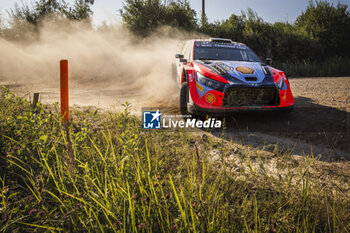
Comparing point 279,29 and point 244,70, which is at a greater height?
point 279,29

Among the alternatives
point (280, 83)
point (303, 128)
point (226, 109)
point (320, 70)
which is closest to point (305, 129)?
point (303, 128)

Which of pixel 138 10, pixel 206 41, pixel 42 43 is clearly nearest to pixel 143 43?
pixel 138 10

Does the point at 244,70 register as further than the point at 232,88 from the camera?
Yes

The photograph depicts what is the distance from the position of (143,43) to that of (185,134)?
1314 centimetres

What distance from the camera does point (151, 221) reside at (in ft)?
5.38

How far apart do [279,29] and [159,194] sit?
15.7 metres

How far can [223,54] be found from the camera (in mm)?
5359

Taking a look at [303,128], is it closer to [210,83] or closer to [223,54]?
[210,83]

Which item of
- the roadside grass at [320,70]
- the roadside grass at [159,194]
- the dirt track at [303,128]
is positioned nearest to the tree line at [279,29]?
the roadside grass at [320,70]

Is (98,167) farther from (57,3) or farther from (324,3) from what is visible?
(57,3)

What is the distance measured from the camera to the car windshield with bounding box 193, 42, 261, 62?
5.17 metres

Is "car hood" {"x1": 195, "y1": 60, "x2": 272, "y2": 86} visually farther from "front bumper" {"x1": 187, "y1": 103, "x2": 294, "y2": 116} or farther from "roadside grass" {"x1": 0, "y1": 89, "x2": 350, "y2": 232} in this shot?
"roadside grass" {"x1": 0, "y1": 89, "x2": 350, "y2": 232}

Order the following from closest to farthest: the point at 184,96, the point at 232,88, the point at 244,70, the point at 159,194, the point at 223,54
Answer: the point at 159,194
the point at 232,88
the point at 244,70
the point at 184,96
the point at 223,54

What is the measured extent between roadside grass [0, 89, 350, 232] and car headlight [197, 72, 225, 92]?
1.26m
